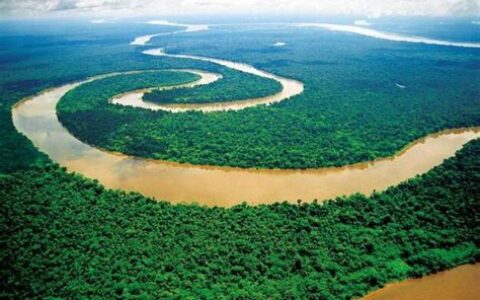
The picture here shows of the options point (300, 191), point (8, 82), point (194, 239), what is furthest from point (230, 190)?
point (8, 82)

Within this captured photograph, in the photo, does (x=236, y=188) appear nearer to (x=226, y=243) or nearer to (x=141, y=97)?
(x=226, y=243)

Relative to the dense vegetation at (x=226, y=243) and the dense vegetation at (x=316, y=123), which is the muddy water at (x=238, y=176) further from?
the dense vegetation at (x=226, y=243)

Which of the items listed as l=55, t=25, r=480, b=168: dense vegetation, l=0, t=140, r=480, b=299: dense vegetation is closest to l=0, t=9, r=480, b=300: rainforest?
l=0, t=140, r=480, b=299: dense vegetation

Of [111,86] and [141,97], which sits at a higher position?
[111,86]

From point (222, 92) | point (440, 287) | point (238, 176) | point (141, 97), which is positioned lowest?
point (440, 287)

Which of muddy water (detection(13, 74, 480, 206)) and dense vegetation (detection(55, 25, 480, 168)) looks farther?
dense vegetation (detection(55, 25, 480, 168))

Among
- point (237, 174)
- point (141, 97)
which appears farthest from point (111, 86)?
point (237, 174)

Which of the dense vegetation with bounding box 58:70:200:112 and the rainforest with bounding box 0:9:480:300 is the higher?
the dense vegetation with bounding box 58:70:200:112

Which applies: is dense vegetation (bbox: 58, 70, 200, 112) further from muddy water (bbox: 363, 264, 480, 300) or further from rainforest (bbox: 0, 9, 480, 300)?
muddy water (bbox: 363, 264, 480, 300)
